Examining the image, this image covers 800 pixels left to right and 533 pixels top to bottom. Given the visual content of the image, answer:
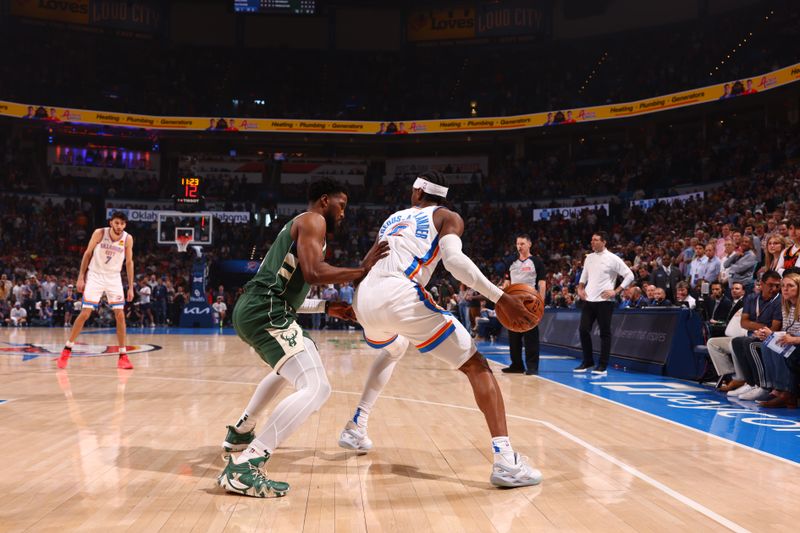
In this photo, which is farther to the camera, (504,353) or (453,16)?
(453,16)

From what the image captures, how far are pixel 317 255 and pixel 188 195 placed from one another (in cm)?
2264

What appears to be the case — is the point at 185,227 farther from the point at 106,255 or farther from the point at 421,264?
the point at 421,264

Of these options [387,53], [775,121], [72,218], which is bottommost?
[72,218]

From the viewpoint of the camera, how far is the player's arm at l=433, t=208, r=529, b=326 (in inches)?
154

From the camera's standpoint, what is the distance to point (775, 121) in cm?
2805

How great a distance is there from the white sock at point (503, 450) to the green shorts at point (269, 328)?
3.97ft

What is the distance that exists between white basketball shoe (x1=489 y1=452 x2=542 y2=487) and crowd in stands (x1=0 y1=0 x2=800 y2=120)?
28989mm

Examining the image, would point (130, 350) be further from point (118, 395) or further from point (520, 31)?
point (520, 31)

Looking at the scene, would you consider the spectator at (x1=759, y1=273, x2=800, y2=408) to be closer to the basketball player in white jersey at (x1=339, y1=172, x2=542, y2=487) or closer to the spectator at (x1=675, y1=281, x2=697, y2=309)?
the basketball player in white jersey at (x1=339, y1=172, x2=542, y2=487)

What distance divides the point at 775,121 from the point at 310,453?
2931 cm

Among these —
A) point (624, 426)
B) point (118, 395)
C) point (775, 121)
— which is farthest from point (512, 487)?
point (775, 121)

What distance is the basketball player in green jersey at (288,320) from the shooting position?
3510mm

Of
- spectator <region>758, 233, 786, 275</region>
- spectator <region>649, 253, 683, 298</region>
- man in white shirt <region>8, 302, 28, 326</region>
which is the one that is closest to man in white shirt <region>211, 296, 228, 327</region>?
man in white shirt <region>8, 302, 28, 326</region>

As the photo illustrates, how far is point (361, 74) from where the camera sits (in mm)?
38312
